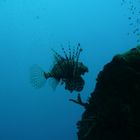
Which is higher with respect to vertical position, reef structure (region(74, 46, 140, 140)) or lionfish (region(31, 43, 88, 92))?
lionfish (region(31, 43, 88, 92))

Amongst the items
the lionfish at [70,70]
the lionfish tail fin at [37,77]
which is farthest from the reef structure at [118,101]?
the lionfish tail fin at [37,77]

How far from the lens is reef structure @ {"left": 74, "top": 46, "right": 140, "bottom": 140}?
2928mm

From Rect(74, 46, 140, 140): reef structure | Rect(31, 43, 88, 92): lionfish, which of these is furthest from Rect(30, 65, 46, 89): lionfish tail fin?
Rect(74, 46, 140, 140): reef structure

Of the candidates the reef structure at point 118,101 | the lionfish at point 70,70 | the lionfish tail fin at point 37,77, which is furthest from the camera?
the lionfish tail fin at point 37,77

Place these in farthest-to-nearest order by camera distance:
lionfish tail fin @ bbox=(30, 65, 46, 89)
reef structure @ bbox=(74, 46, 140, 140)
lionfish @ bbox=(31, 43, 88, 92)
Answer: lionfish tail fin @ bbox=(30, 65, 46, 89) < lionfish @ bbox=(31, 43, 88, 92) < reef structure @ bbox=(74, 46, 140, 140)

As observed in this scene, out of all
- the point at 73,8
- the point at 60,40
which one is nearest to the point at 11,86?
the point at 60,40

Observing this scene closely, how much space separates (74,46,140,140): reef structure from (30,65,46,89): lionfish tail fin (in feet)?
2.67

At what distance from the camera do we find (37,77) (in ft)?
13.2

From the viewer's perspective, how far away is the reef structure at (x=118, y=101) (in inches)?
115

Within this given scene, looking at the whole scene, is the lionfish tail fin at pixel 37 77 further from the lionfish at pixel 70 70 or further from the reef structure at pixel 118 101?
the reef structure at pixel 118 101

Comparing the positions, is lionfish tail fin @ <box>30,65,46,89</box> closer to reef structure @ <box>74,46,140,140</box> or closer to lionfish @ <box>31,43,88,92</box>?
lionfish @ <box>31,43,88,92</box>

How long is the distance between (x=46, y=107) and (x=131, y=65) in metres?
6.48

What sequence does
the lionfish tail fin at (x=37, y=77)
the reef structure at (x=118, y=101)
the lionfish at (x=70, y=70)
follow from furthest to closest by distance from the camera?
the lionfish tail fin at (x=37, y=77), the lionfish at (x=70, y=70), the reef structure at (x=118, y=101)

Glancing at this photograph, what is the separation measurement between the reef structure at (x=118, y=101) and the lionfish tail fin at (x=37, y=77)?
81 centimetres
